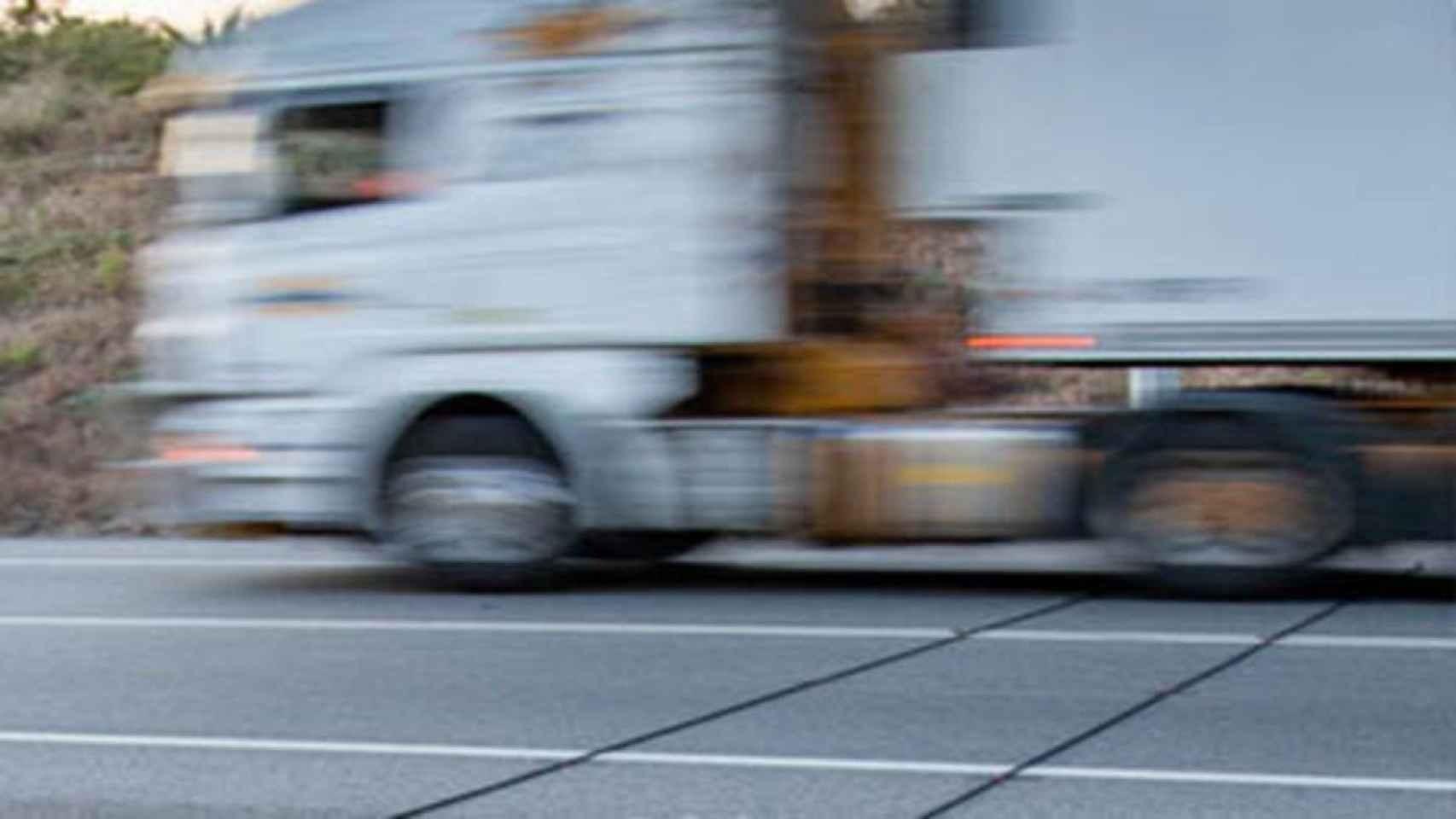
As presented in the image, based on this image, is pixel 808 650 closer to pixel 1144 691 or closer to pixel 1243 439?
pixel 1144 691

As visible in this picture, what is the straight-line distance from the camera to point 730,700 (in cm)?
1067

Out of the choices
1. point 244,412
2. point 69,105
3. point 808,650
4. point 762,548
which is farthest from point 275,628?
point 69,105

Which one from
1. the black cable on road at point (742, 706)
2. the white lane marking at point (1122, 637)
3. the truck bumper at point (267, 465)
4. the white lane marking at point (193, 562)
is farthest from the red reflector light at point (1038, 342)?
the white lane marking at point (193, 562)

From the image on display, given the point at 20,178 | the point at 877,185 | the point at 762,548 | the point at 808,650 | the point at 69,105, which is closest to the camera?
the point at 808,650

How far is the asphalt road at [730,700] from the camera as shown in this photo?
28.6 ft

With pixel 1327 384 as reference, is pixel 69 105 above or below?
above

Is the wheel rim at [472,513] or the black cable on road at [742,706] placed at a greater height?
the wheel rim at [472,513]

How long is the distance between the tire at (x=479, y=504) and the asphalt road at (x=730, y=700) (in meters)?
0.21

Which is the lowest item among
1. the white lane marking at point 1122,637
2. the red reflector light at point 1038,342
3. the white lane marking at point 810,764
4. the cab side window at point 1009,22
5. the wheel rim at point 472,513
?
the white lane marking at point 1122,637

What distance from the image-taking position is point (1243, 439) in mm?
13773

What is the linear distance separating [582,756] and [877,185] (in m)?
5.81

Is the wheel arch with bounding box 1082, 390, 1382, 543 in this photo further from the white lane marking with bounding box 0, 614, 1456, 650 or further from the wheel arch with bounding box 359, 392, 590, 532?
the wheel arch with bounding box 359, 392, 590, 532

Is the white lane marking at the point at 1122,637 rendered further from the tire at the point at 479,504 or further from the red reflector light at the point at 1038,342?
the tire at the point at 479,504

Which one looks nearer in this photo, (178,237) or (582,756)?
(582,756)
